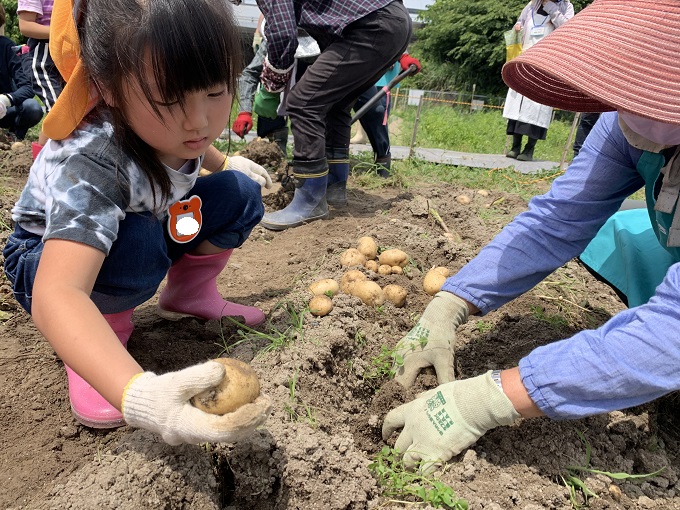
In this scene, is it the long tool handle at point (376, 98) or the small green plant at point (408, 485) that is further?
the long tool handle at point (376, 98)

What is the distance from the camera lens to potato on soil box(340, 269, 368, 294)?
6.91 ft

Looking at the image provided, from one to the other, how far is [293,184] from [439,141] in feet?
21.9

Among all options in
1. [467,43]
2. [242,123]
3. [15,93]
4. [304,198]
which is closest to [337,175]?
[304,198]

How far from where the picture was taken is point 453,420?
1.39 meters

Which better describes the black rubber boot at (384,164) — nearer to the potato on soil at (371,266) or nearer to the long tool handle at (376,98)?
the long tool handle at (376,98)

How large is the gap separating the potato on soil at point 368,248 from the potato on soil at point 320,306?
60 cm

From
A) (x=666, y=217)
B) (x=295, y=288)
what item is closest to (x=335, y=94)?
(x=295, y=288)

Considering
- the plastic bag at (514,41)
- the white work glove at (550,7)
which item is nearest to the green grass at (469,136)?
the plastic bag at (514,41)

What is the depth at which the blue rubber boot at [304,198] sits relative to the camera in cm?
327

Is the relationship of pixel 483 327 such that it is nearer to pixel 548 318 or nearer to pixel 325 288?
pixel 548 318

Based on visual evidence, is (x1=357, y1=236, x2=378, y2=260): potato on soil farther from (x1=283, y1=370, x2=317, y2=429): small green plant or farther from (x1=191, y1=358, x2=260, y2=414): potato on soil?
(x1=191, y1=358, x2=260, y2=414): potato on soil

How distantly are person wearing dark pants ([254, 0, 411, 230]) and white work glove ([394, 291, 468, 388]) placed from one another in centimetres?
166

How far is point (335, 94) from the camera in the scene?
3221mm

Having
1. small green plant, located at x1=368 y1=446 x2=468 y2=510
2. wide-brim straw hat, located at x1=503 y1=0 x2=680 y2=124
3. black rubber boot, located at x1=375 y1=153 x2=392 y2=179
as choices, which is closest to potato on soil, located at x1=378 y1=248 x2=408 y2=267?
small green plant, located at x1=368 y1=446 x2=468 y2=510
